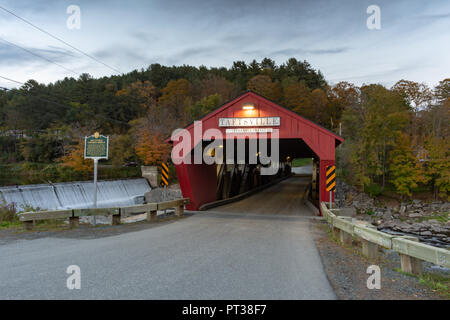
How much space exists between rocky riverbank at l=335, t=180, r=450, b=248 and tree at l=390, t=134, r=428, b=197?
5.96 feet

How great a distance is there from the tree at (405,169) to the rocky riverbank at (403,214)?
1.82m

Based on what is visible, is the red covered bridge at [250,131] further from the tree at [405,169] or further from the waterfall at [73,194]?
the tree at [405,169]

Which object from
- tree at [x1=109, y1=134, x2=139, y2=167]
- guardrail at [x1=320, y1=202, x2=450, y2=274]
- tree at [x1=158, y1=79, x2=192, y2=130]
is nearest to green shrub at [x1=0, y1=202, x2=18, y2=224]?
guardrail at [x1=320, y1=202, x2=450, y2=274]

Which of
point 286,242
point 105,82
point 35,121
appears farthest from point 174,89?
point 286,242

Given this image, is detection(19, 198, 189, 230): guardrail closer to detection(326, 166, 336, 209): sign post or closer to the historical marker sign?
the historical marker sign

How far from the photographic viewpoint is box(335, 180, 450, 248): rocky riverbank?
2198cm

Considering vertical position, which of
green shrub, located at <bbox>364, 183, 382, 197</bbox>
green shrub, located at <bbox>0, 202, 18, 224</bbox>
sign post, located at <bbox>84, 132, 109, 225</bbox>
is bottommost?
green shrub, located at <bbox>364, 183, 382, 197</bbox>

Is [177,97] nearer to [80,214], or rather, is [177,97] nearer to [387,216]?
[387,216]

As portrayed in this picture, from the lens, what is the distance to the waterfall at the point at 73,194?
20144 millimetres

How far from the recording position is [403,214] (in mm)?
30188
